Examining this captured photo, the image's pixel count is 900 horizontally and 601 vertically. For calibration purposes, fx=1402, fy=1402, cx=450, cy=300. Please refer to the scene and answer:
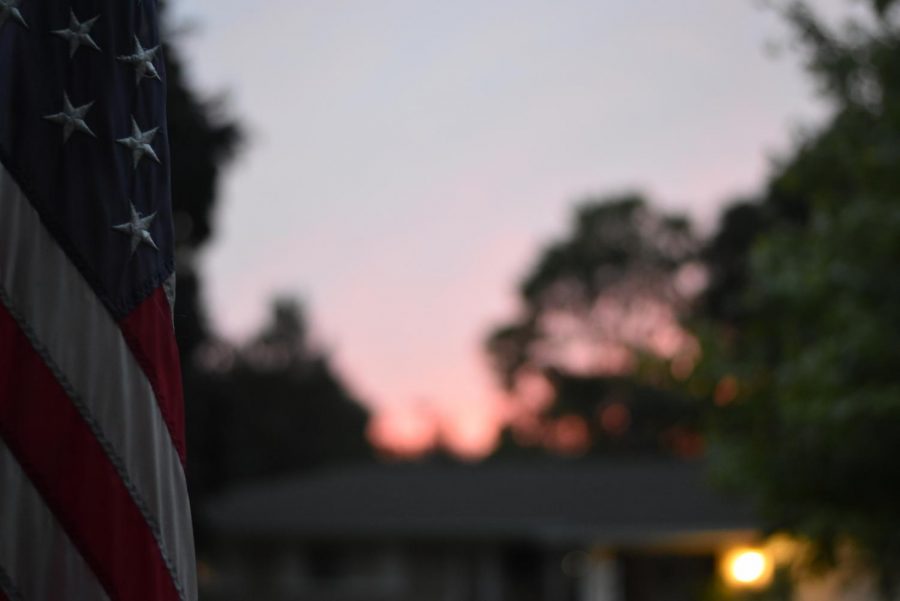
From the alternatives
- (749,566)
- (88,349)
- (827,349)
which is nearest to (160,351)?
(88,349)

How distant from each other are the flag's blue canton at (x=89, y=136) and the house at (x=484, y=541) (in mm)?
24073

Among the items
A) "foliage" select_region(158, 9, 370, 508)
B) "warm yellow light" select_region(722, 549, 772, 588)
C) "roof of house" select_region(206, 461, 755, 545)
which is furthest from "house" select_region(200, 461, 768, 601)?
"warm yellow light" select_region(722, 549, 772, 588)

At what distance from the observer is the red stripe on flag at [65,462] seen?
13.1 feet

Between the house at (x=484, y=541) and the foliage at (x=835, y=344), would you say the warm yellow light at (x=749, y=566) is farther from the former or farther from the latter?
the house at (x=484, y=541)

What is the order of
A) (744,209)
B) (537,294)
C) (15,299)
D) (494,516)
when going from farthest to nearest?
(537,294) < (744,209) < (494,516) < (15,299)

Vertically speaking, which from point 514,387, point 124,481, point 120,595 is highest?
point 514,387

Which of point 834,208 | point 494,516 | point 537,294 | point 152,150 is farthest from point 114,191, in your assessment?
point 537,294

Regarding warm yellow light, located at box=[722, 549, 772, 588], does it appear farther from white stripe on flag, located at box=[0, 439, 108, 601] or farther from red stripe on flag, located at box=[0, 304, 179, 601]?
white stripe on flag, located at box=[0, 439, 108, 601]

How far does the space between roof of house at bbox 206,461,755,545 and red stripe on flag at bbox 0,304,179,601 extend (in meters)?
22.7

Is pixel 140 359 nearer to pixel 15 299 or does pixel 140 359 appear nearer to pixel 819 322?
pixel 15 299

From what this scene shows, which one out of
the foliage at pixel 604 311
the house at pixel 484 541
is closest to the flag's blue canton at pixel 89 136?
the house at pixel 484 541

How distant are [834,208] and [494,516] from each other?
17.0m

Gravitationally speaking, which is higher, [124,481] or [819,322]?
[819,322]

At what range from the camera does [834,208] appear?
14.1 m
